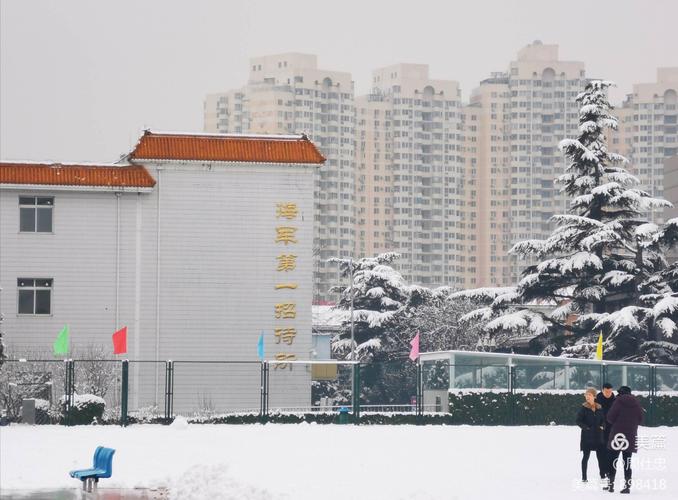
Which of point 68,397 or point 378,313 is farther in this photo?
point 378,313

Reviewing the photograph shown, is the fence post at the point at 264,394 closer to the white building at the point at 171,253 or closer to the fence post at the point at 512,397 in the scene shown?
the fence post at the point at 512,397

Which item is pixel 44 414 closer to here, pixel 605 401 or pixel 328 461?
pixel 328 461

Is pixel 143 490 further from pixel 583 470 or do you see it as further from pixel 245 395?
pixel 245 395

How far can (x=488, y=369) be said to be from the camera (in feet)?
152

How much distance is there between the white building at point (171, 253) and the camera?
2297 inches

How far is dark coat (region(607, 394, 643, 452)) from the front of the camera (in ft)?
78.2

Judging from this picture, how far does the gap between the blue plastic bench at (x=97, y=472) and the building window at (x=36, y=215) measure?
117 feet

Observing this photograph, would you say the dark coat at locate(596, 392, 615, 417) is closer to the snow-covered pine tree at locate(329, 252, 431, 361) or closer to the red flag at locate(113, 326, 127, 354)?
the red flag at locate(113, 326, 127, 354)

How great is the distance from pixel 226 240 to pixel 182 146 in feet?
14.5

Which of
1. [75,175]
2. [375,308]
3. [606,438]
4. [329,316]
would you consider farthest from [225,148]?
[329,316]

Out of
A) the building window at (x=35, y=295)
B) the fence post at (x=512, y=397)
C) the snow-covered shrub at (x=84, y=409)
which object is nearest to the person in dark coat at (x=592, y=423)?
the snow-covered shrub at (x=84, y=409)

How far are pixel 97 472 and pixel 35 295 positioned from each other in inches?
1432

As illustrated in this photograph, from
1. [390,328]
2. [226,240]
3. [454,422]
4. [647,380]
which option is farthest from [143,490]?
[390,328]

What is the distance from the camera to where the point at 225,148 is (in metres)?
60.1
